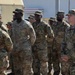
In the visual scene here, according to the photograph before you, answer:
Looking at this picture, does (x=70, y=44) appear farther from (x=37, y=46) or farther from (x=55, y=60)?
(x=55, y=60)

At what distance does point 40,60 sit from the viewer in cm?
1012

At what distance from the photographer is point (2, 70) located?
23.6 feet

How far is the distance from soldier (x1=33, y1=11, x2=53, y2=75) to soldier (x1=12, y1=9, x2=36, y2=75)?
1.06 m

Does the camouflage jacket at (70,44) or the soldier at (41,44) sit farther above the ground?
the camouflage jacket at (70,44)

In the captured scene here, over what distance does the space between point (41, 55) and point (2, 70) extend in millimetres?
2991

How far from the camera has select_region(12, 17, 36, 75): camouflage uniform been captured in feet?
28.8

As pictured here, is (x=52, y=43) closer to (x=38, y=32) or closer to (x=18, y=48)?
(x=38, y=32)

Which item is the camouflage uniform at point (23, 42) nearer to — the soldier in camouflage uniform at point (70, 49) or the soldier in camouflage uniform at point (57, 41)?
the soldier in camouflage uniform at point (57, 41)

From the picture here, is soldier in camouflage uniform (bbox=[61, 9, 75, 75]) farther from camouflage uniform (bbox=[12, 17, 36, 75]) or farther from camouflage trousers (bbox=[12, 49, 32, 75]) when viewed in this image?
camouflage trousers (bbox=[12, 49, 32, 75])

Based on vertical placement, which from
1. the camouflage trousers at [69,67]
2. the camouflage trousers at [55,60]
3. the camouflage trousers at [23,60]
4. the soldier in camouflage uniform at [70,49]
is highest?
the soldier in camouflage uniform at [70,49]

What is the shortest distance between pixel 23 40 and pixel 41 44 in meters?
1.30

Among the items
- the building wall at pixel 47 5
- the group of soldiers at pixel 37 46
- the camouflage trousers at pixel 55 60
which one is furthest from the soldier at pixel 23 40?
the building wall at pixel 47 5

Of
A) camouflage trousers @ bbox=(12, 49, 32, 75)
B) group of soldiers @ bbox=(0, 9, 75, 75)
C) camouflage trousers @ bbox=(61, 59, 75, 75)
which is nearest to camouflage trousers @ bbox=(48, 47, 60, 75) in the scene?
group of soldiers @ bbox=(0, 9, 75, 75)

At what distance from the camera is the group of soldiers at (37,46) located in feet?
23.0
